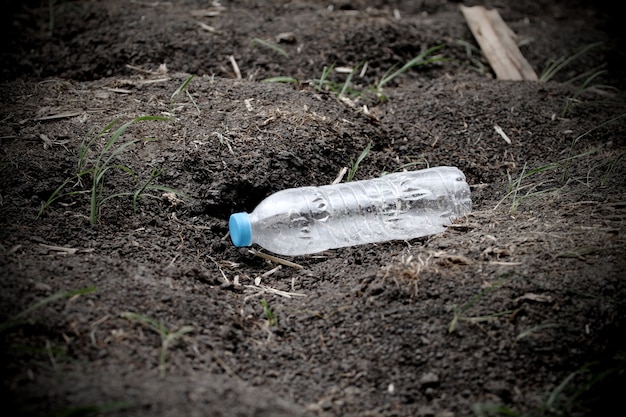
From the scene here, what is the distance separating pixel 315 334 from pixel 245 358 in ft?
0.96

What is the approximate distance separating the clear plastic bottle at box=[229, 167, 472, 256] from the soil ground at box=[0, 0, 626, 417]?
9 cm

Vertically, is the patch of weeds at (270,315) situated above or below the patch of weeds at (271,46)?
below

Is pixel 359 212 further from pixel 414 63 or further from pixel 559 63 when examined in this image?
pixel 559 63

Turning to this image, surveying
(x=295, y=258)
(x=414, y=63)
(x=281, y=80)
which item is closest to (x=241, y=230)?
(x=295, y=258)

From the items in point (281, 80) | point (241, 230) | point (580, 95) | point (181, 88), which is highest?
point (181, 88)

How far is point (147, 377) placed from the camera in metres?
2.17

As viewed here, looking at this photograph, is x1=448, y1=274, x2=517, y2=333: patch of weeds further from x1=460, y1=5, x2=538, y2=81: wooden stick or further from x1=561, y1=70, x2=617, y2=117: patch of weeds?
x1=460, y1=5, x2=538, y2=81: wooden stick

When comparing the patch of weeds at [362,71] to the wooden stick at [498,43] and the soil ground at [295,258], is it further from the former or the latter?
the wooden stick at [498,43]

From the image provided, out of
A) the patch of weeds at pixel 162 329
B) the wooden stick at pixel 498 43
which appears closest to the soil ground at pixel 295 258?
the patch of weeds at pixel 162 329

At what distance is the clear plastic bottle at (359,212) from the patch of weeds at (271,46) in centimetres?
132

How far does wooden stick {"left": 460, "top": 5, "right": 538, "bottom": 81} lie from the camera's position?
15.0 ft

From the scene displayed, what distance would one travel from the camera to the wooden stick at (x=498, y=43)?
457cm

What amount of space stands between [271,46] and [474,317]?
243cm

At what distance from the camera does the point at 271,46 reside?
4328 millimetres
